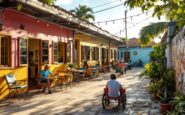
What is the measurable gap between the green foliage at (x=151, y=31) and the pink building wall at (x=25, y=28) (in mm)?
5348

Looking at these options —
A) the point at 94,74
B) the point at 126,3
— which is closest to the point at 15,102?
the point at 126,3

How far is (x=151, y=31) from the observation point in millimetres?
20281

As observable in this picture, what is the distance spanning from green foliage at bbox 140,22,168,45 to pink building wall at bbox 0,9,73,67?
5.35 meters

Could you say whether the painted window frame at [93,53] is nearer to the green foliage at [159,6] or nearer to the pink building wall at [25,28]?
the pink building wall at [25,28]

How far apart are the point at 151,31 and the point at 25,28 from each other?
879 centimetres

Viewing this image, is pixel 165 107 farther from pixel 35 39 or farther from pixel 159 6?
pixel 35 39

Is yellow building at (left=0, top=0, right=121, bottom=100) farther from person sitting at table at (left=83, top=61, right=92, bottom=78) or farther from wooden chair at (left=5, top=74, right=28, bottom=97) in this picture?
person sitting at table at (left=83, top=61, right=92, bottom=78)

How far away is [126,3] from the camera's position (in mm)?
7434

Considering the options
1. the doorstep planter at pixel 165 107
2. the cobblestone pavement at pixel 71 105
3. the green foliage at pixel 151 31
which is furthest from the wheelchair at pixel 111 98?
the green foliage at pixel 151 31

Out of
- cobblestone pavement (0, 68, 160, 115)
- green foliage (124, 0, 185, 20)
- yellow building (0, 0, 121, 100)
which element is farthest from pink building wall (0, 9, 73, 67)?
green foliage (124, 0, 185, 20)

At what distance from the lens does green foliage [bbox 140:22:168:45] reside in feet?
66.2

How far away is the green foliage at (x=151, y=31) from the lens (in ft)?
66.2

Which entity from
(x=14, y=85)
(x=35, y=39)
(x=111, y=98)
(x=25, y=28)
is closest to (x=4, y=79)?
(x=14, y=85)

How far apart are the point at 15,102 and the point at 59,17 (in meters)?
5.28
